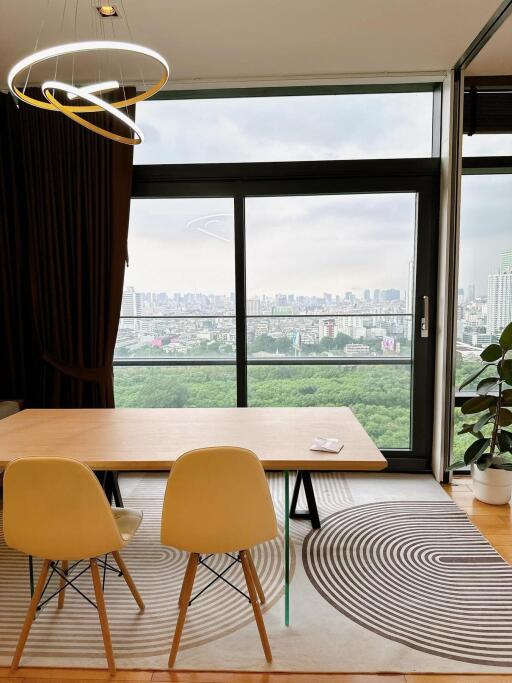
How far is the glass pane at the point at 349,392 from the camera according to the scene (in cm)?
374

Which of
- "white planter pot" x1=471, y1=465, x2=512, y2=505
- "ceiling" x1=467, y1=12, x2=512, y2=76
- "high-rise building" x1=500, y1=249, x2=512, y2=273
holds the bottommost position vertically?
"white planter pot" x1=471, y1=465, x2=512, y2=505

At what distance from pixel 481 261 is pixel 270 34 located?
85.3 inches

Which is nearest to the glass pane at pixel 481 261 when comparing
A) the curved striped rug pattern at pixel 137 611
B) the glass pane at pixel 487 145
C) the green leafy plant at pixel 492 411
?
the glass pane at pixel 487 145

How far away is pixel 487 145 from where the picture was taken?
11.4 feet

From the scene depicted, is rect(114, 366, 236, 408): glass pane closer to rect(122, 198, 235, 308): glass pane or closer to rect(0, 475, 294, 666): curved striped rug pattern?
rect(122, 198, 235, 308): glass pane

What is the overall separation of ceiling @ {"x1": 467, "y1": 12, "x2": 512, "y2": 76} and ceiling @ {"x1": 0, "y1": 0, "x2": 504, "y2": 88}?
15 centimetres

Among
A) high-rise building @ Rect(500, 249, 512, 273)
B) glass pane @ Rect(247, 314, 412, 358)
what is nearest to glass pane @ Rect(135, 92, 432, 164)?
high-rise building @ Rect(500, 249, 512, 273)

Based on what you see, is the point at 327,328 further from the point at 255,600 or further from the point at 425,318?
the point at 255,600

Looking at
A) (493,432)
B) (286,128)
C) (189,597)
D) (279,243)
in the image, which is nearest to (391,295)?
(279,243)

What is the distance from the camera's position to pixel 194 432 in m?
2.19

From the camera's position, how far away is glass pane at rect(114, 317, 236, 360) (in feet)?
12.4

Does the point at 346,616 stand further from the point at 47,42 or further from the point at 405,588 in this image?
the point at 47,42

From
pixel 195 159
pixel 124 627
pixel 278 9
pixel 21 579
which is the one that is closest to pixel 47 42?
pixel 195 159

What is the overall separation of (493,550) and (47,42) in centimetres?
402
